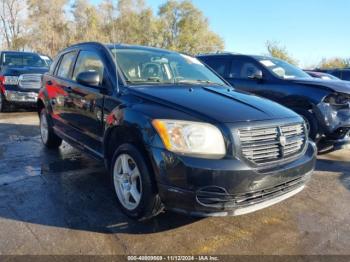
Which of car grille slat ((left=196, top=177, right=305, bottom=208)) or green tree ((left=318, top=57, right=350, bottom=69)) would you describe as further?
green tree ((left=318, top=57, right=350, bottom=69))

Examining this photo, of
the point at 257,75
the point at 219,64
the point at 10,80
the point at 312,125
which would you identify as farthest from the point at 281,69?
the point at 10,80

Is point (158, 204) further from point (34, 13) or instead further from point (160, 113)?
point (34, 13)

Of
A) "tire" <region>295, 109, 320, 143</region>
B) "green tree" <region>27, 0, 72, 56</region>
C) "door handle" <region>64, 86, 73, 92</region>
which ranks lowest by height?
"tire" <region>295, 109, 320, 143</region>

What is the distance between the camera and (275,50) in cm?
3456

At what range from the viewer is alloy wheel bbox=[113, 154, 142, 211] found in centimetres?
315

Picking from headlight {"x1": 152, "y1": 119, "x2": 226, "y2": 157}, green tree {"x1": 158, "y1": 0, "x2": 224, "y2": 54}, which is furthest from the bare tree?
headlight {"x1": 152, "y1": 119, "x2": 226, "y2": 157}

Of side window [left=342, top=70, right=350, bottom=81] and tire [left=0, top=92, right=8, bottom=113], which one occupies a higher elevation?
side window [left=342, top=70, right=350, bottom=81]

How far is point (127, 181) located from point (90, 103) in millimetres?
1153

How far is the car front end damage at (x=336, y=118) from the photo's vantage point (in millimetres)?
5242

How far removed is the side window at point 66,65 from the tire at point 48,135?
94cm

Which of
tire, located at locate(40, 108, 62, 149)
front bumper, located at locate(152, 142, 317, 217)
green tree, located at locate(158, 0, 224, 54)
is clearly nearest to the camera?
front bumper, located at locate(152, 142, 317, 217)

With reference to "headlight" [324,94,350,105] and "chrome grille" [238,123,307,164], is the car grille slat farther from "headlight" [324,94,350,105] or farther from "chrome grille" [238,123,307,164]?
"headlight" [324,94,350,105]

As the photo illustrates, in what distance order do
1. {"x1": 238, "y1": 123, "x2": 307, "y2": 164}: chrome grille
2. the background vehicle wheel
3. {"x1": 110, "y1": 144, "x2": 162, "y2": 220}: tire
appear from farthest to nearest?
the background vehicle wheel → {"x1": 110, "y1": 144, "x2": 162, "y2": 220}: tire → {"x1": 238, "y1": 123, "x2": 307, "y2": 164}: chrome grille

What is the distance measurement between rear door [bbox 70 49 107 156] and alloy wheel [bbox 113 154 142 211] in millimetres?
568
